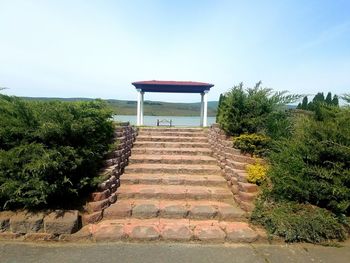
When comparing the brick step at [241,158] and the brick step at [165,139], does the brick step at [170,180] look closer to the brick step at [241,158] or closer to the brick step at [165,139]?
the brick step at [241,158]

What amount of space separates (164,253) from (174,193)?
1586 millimetres

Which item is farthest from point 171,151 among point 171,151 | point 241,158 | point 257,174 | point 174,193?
point 257,174

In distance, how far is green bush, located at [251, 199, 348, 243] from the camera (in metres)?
3.60

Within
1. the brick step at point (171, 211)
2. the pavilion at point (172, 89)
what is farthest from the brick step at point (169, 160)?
the pavilion at point (172, 89)

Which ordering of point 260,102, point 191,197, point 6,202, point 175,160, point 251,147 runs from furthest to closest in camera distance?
point 175,160 → point 260,102 → point 251,147 → point 191,197 → point 6,202

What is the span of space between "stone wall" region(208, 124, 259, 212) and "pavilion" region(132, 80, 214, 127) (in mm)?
5983

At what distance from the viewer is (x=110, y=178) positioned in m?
4.66

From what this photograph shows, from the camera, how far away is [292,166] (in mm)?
4043

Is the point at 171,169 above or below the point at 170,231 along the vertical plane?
above

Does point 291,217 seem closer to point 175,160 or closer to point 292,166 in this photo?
point 292,166

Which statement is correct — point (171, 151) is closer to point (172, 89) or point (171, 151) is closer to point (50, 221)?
point (50, 221)

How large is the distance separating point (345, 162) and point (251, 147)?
1681 millimetres

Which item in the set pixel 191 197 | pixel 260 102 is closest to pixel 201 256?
pixel 191 197

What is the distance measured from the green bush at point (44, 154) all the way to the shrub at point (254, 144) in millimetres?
2688
